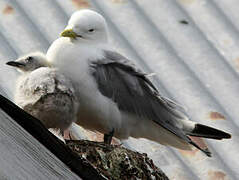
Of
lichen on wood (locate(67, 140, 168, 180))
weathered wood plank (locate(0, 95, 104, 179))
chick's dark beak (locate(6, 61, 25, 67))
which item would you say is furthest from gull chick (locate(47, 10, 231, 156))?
weathered wood plank (locate(0, 95, 104, 179))

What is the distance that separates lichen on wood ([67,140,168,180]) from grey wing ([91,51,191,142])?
418 millimetres

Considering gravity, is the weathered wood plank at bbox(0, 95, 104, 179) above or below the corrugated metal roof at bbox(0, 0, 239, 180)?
above

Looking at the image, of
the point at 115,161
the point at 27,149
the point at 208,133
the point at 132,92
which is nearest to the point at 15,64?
the point at 132,92

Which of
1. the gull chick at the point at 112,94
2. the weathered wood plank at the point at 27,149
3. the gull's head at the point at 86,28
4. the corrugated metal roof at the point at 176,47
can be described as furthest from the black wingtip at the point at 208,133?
the weathered wood plank at the point at 27,149

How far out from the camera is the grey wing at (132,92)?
3.90 m

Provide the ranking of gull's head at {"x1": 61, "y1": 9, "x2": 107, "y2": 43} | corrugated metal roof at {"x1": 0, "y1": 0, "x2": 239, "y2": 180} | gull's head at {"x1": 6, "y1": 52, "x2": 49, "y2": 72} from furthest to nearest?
1. corrugated metal roof at {"x1": 0, "y1": 0, "x2": 239, "y2": 180}
2. gull's head at {"x1": 61, "y1": 9, "x2": 107, "y2": 43}
3. gull's head at {"x1": 6, "y1": 52, "x2": 49, "y2": 72}

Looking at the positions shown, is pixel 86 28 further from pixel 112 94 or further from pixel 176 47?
pixel 176 47

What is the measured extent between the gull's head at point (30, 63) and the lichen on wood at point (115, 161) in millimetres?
491

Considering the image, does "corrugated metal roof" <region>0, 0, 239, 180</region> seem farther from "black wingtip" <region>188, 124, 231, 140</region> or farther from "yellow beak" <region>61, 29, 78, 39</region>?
"yellow beak" <region>61, 29, 78, 39</region>

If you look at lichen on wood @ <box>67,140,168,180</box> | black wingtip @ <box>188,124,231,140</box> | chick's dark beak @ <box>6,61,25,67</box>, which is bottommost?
black wingtip @ <box>188,124,231,140</box>

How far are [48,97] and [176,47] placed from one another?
4.76 feet

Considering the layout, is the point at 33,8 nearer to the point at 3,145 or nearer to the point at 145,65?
the point at 145,65

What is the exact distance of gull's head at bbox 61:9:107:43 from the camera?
13.1 feet

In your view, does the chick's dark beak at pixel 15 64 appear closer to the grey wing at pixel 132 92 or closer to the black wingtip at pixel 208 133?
the grey wing at pixel 132 92
